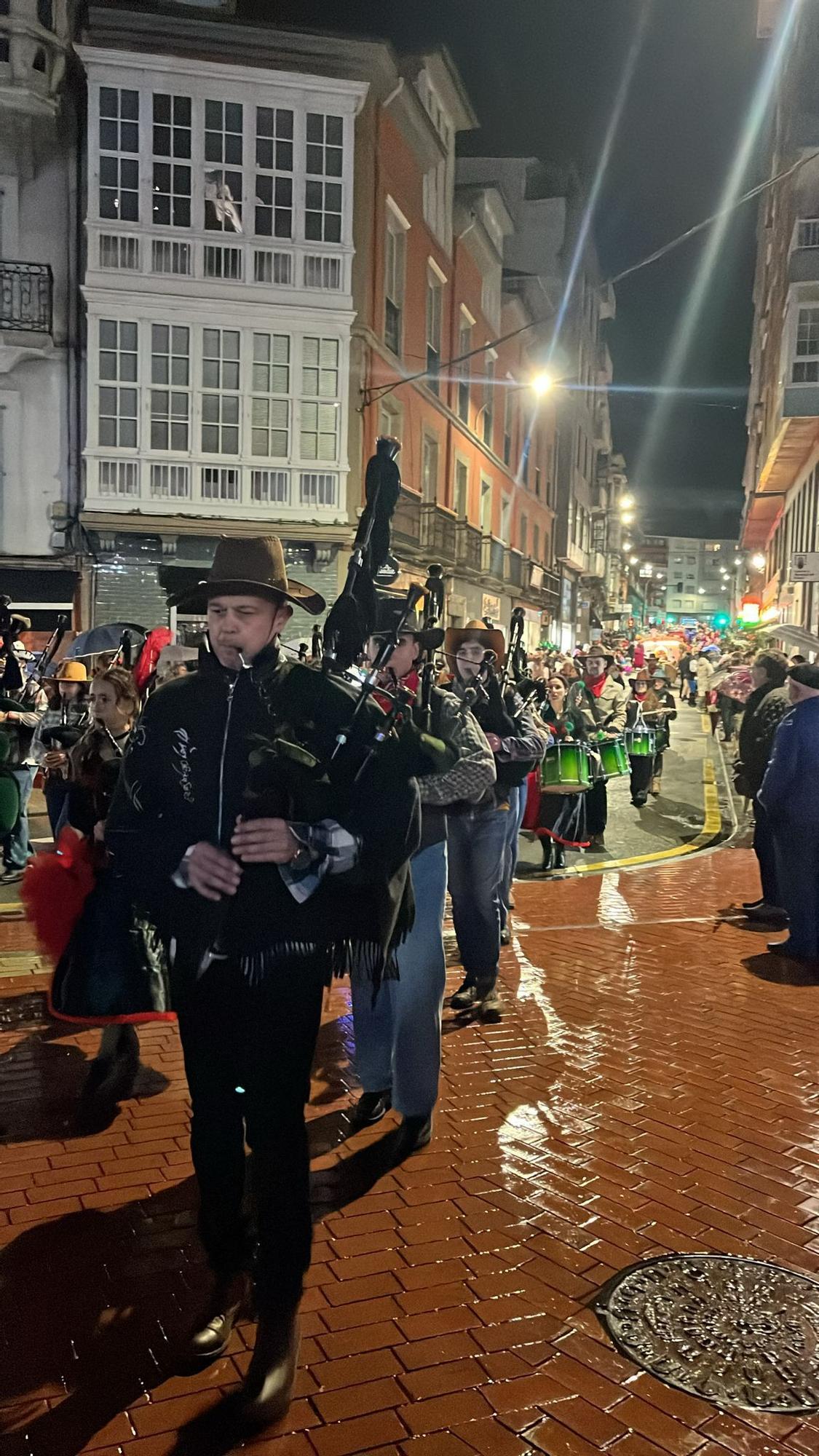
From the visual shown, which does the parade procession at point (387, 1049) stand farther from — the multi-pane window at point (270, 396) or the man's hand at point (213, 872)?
the multi-pane window at point (270, 396)

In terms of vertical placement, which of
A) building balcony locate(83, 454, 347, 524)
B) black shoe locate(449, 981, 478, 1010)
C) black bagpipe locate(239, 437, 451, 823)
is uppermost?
building balcony locate(83, 454, 347, 524)

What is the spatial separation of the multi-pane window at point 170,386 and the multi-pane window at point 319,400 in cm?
217

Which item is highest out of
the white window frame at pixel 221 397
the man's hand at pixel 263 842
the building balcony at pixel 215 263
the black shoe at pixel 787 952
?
the building balcony at pixel 215 263

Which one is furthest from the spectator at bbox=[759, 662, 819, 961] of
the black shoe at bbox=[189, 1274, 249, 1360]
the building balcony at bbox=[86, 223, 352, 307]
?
the building balcony at bbox=[86, 223, 352, 307]

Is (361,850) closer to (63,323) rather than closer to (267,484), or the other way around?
(267,484)

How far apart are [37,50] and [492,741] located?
722 inches

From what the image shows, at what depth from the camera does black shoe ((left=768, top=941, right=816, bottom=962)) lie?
6957mm

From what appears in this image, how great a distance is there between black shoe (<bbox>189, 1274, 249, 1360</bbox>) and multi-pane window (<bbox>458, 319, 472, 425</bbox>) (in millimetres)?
27709

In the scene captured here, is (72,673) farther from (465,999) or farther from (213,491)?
(213,491)

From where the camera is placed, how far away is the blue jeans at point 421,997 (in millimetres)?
4004

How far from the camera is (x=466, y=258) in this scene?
2884 cm

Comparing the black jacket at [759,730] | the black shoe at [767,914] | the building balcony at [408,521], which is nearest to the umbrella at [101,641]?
the black jacket at [759,730]

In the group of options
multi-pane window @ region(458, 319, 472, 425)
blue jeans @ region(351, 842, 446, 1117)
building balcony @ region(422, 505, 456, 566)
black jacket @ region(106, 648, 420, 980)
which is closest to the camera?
black jacket @ region(106, 648, 420, 980)

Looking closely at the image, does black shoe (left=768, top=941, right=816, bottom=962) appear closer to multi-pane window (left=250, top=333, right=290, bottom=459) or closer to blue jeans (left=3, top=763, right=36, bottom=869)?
blue jeans (left=3, top=763, right=36, bottom=869)
